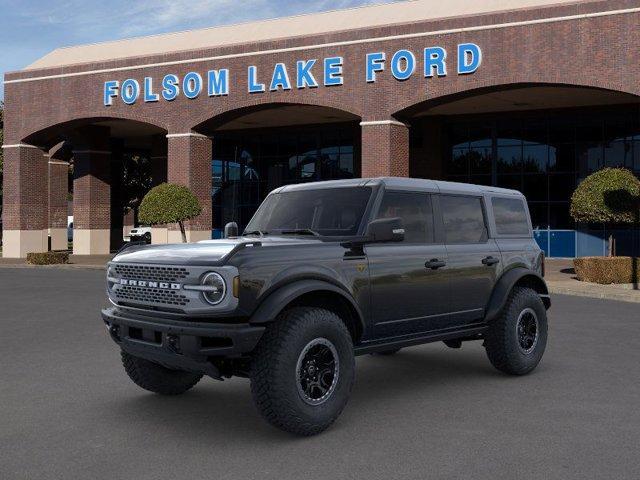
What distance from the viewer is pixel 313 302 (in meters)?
6.12

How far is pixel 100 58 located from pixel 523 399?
35177 mm

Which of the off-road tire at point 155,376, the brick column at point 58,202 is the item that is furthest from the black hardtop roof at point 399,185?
the brick column at point 58,202

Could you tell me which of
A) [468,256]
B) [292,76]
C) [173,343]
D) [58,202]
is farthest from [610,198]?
[58,202]

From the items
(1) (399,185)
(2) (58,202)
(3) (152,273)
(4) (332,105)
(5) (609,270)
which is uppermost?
(4) (332,105)

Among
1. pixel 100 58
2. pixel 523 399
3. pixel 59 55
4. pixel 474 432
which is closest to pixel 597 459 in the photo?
pixel 474 432

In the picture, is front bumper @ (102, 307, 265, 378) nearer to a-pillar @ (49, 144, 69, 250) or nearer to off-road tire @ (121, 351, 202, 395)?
off-road tire @ (121, 351, 202, 395)

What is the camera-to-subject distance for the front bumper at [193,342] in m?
5.44

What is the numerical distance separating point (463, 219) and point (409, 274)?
1.25 meters

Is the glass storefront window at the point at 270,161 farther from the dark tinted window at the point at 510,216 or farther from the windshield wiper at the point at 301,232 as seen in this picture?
the windshield wiper at the point at 301,232

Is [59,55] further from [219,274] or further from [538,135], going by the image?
[219,274]

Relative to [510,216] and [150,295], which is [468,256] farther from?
[150,295]

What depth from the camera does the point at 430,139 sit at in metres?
35.4

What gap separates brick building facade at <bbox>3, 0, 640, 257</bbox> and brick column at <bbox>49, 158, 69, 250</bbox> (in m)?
0.10

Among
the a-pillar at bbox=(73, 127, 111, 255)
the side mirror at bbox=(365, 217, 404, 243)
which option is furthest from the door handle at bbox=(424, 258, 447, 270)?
the a-pillar at bbox=(73, 127, 111, 255)
